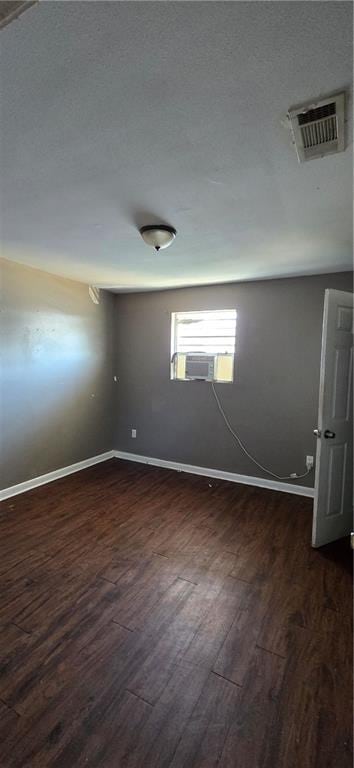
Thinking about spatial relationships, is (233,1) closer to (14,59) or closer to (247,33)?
(247,33)

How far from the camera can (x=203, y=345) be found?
4.11m

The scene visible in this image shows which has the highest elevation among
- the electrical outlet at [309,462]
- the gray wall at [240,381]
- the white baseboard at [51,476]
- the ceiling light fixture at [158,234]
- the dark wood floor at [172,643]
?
the ceiling light fixture at [158,234]

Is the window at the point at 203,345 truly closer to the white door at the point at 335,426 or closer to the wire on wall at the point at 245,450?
the wire on wall at the point at 245,450

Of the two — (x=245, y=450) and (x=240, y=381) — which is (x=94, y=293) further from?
(x=245, y=450)

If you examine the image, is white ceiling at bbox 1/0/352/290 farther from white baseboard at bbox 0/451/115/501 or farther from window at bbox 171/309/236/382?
white baseboard at bbox 0/451/115/501

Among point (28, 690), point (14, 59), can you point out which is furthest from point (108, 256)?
point (28, 690)

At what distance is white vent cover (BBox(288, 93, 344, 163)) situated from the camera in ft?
3.68

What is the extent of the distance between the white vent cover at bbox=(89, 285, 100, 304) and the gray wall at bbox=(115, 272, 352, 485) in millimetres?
376

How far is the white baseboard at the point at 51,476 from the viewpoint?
3.34m

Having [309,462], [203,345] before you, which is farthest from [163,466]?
[309,462]

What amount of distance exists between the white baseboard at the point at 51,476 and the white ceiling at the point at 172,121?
2.52 m

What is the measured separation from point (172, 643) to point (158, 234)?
2.45 metres

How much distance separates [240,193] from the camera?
171 centimetres

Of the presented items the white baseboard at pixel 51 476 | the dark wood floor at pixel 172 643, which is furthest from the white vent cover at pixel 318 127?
the white baseboard at pixel 51 476
